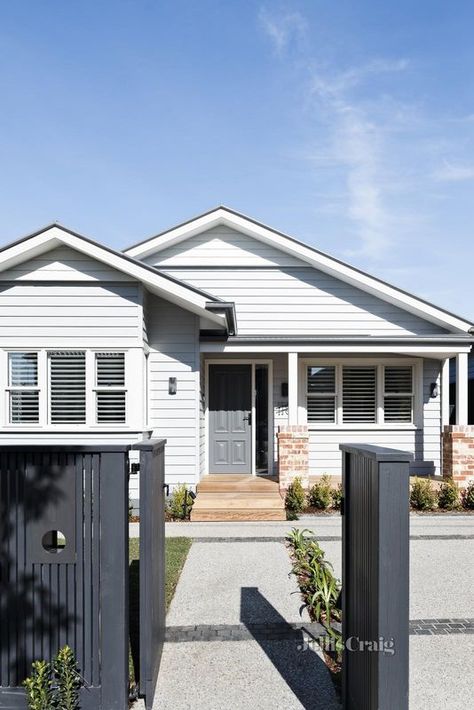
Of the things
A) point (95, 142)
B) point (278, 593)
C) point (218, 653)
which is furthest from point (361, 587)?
point (95, 142)

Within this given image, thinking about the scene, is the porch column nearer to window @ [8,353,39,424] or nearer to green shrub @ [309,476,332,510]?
green shrub @ [309,476,332,510]

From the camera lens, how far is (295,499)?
9.36m

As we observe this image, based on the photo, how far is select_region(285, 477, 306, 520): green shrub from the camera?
934cm

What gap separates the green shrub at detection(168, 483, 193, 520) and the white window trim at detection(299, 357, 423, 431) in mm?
3577

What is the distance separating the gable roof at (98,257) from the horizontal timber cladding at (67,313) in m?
0.39

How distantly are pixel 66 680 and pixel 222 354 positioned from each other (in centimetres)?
867

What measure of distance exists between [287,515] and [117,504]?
6.57 meters

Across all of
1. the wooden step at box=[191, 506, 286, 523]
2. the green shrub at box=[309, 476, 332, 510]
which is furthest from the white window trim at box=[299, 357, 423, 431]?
the wooden step at box=[191, 506, 286, 523]

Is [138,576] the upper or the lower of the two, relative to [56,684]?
lower

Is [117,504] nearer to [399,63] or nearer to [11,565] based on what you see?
[11,565]

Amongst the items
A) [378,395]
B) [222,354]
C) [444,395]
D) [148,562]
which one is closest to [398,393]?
[378,395]

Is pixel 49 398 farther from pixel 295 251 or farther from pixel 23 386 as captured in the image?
pixel 295 251

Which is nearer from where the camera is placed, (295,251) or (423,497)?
(423,497)

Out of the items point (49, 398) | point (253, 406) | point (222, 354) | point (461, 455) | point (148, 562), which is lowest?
point (461, 455)
